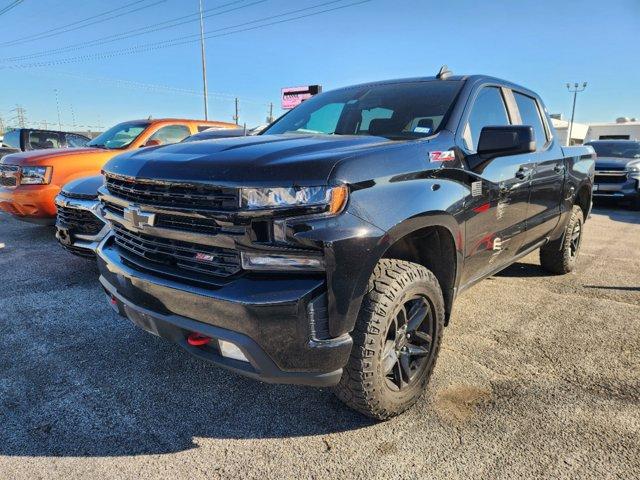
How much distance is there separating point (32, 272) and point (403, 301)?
14.0ft

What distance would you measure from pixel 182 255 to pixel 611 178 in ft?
39.8

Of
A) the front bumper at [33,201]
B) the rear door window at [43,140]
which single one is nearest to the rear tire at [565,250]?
the front bumper at [33,201]

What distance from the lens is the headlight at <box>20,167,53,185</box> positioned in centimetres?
580

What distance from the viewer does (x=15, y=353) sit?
3.12 metres

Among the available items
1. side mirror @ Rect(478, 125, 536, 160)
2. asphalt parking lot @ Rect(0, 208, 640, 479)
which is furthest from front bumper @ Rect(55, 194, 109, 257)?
side mirror @ Rect(478, 125, 536, 160)

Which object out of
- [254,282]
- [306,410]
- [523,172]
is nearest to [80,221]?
[306,410]

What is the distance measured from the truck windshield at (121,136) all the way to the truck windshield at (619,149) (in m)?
11.6

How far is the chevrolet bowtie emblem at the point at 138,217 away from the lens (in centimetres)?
223

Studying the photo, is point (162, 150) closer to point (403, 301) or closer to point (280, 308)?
point (280, 308)

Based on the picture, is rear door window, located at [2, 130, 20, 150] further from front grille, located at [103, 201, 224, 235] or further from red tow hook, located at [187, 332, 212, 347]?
red tow hook, located at [187, 332, 212, 347]

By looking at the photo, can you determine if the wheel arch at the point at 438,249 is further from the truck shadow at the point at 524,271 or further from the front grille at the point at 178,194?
the truck shadow at the point at 524,271

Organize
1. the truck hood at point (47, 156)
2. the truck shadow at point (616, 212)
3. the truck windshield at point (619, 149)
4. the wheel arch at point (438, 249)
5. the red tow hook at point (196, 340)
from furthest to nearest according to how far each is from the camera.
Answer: the truck windshield at point (619, 149) → the truck shadow at point (616, 212) → the truck hood at point (47, 156) → the wheel arch at point (438, 249) → the red tow hook at point (196, 340)

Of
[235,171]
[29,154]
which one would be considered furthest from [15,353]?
[29,154]

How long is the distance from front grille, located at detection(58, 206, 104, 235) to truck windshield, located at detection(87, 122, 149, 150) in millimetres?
2627
